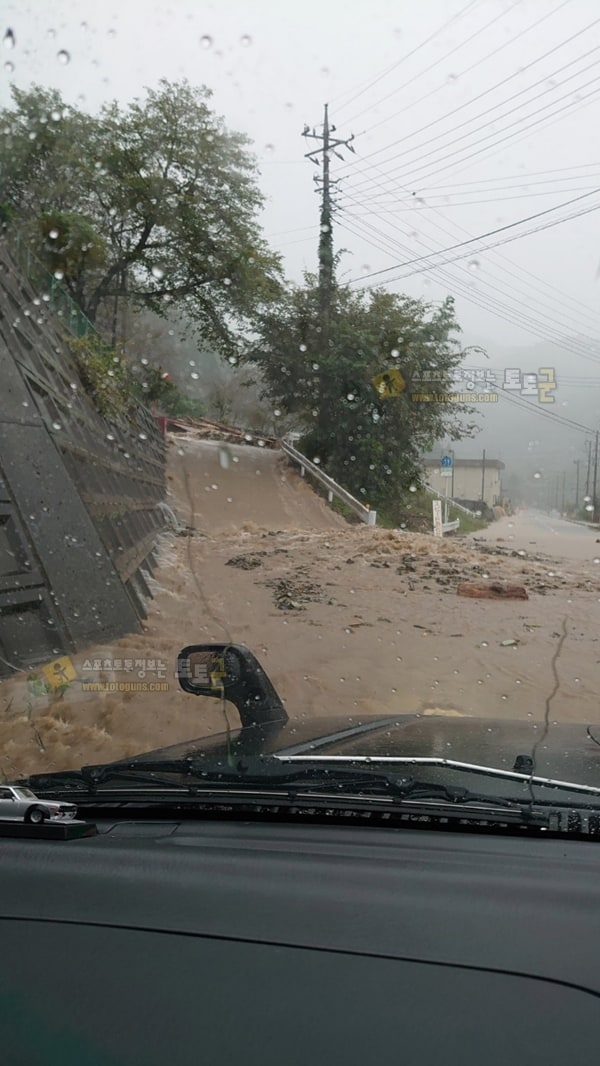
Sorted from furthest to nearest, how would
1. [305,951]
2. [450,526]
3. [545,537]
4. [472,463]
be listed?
[545,537], [472,463], [450,526], [305,951]

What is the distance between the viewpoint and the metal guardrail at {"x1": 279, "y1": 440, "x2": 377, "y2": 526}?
12.1 metres

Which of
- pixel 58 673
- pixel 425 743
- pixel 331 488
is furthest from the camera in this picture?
pixel 331 488

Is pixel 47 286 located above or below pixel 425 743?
above

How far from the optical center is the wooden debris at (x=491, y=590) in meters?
9.79

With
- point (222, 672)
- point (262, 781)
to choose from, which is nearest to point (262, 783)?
point (262, 781)

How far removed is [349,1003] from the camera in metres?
1.33

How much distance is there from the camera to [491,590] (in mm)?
9953

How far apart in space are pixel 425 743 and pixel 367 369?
7941 mm

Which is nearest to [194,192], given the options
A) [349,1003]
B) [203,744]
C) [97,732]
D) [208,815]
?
[97,732]

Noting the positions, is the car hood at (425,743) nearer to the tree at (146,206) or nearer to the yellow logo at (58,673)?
the yellow logo at (58,673)

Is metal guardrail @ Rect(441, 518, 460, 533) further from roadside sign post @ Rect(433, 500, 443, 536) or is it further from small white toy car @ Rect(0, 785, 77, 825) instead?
small white toy car @ Rect(0, 785, 77, 825)

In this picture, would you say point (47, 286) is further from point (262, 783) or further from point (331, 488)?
point (262, 783)

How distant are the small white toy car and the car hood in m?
0.53

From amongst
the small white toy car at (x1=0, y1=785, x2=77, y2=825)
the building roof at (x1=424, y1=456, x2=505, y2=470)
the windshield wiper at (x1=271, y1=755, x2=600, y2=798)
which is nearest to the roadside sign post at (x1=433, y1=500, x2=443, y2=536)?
the building roof at (x1=424, y1=456, x2=505, y2=470)
